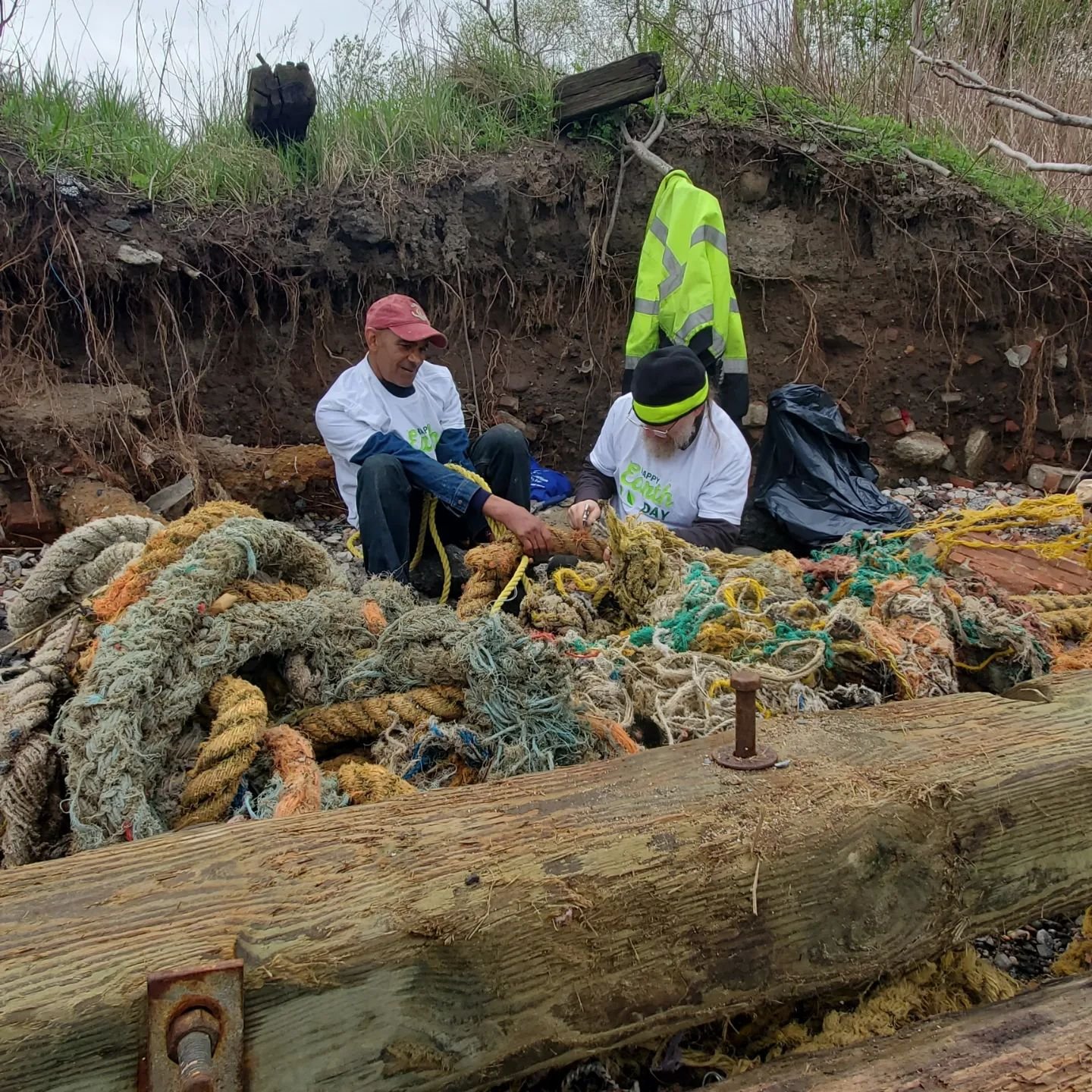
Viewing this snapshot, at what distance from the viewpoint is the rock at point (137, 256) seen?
5.54m

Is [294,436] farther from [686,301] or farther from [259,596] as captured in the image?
[259,596]

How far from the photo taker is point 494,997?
95cm

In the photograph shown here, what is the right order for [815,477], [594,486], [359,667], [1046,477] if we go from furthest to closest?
[1046,477]
[815,477]
[594,486]
[359,667]

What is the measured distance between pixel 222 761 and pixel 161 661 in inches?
9.9

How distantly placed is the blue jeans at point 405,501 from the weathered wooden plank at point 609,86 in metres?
3.58

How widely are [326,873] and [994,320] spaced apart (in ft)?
25.2

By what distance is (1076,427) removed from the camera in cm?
718

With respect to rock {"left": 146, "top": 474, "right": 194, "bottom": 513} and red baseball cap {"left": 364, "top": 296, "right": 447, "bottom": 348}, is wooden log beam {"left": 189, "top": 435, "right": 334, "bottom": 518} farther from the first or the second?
red baseball cap {"left": 364, "top": 296, "right": 447, "bottom": 348}

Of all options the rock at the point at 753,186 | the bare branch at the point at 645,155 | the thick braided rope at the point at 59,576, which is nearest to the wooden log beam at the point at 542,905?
the thick braided rope at the point at 59,576

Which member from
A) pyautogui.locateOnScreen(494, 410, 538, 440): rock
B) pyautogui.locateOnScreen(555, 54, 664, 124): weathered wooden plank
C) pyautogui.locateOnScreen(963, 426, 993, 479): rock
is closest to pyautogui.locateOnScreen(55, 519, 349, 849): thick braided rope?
pyautogui.locateOnScreen(494, 410, 538, 440): rock

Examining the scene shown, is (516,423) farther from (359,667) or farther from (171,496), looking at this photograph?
(359,667)

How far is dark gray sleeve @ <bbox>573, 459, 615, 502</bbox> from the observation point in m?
4.00

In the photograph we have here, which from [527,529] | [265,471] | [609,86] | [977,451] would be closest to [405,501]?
[527,529]

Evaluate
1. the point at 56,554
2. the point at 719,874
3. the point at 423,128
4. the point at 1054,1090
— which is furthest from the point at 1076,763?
the point at 423,128
